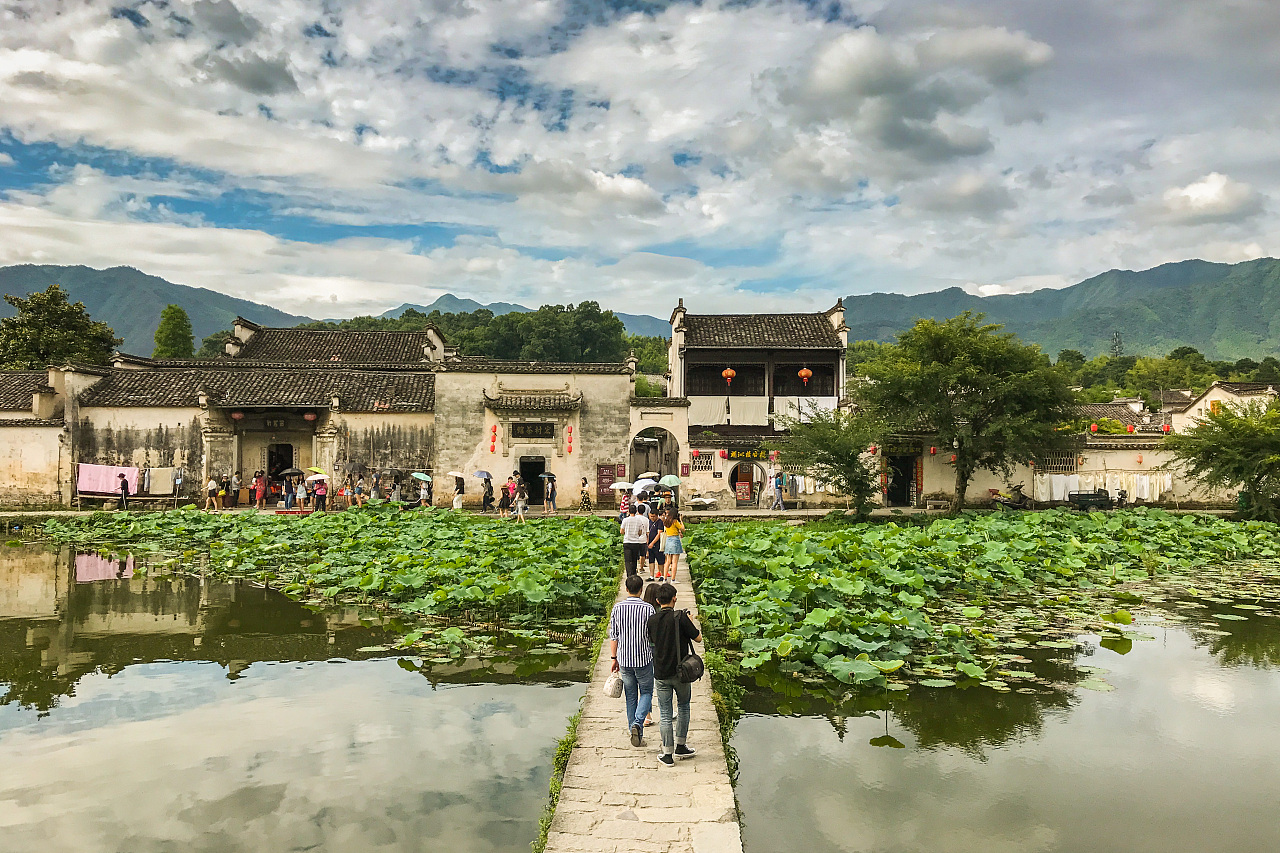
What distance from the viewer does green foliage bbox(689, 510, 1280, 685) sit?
801 cm

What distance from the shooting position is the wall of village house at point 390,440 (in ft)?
77.5

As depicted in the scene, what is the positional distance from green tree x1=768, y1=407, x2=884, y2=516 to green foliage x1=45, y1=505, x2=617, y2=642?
560cm

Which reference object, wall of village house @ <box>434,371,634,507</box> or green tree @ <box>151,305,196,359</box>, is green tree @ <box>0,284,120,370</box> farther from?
wall of village house @ <box>434,371,634,507</box>

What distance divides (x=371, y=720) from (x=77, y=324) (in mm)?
32710

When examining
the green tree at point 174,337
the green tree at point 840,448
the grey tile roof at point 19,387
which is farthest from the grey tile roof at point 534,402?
the green tree at point 174,337

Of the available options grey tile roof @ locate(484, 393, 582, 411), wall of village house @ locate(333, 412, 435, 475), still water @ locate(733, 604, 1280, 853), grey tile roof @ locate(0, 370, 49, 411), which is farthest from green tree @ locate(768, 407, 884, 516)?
grey tile roof @ locate(0, 370, 49, 411)

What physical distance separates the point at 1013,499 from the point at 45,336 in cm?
3455

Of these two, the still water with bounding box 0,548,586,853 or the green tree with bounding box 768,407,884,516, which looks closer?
the still water with bounding box 0,548,586,853

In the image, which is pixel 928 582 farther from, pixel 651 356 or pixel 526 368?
pixel 651 356

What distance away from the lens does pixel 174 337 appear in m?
43.6

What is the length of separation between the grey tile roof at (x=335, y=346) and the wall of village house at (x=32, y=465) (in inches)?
315

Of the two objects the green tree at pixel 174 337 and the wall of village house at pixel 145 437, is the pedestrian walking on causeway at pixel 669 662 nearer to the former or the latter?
the wall of village house at pixel 145 437

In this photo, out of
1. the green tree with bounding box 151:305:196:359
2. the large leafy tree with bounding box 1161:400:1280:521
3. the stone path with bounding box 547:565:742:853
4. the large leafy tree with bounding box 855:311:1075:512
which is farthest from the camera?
the green tree with bounding box 151:305:196:359

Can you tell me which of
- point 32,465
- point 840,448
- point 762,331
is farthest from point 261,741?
point 762,331
